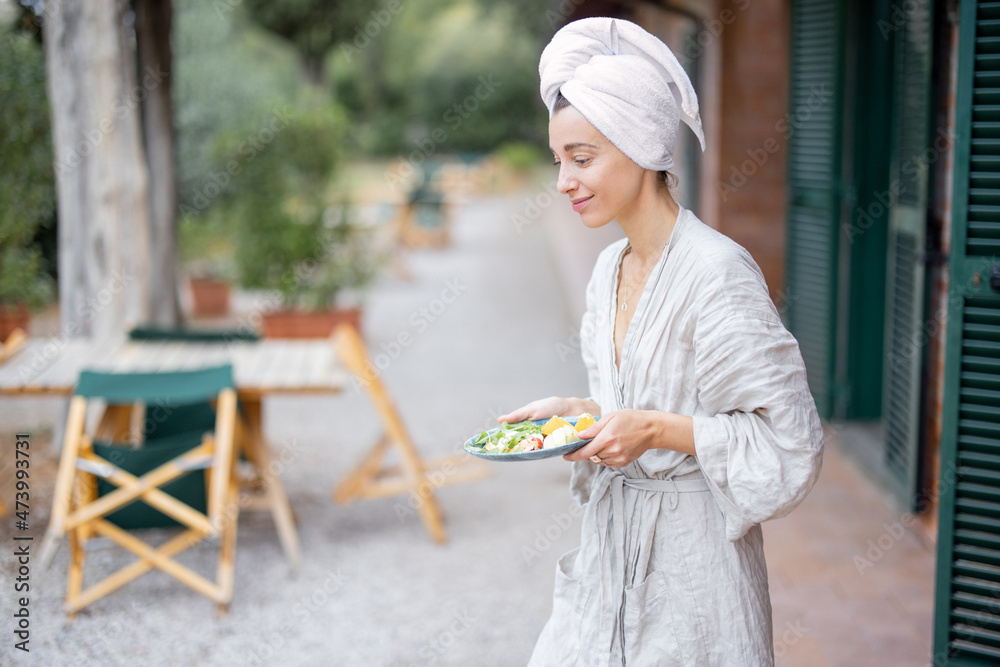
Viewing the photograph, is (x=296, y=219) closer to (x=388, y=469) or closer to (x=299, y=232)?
(x=299, y=232)

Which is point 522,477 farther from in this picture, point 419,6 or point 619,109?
point 419,6

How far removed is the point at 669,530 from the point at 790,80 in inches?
191

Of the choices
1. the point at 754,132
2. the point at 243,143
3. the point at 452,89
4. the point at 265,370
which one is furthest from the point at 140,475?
the point at 452,89

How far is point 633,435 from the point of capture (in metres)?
1.75

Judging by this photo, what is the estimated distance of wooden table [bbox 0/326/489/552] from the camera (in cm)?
420

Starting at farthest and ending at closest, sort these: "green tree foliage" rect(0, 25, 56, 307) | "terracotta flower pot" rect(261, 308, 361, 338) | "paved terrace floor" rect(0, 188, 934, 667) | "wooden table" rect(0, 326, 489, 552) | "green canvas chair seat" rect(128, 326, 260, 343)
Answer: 1. "terracotta flower pot" rect(261, 308, 361, 338)
2. "green tree foliage" rect(0, 25, 56, 307)
3. "green canvas chair seat" rect(128, 326, 260, 343)
4. "wooden table" rect(0, 326, 489, 552)
5. "paved terrace floor" rect(0, 188, 934, 667)

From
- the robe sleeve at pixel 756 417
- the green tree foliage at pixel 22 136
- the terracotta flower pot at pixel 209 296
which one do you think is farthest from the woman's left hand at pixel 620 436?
the terracotta flower pot at pixel 209 296

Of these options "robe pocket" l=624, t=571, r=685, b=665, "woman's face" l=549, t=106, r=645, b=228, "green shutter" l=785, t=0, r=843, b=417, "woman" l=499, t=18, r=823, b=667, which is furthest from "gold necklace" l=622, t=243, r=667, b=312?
"green shutter" l=785, t=0, r=843, b=417

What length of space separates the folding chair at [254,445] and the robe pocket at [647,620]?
2634 millimetres

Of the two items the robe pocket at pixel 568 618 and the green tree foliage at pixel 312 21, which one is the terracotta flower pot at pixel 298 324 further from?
the green tree foliage at pixel 312 21

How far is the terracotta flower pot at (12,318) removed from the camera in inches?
308

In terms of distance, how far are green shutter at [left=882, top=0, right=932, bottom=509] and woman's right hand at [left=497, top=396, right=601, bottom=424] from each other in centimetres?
254

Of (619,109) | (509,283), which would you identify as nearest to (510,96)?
(509,283)

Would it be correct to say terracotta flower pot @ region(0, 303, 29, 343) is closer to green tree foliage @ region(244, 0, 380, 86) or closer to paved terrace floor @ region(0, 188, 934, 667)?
paved terrace floor @ region(0, 188, 934, 667)
